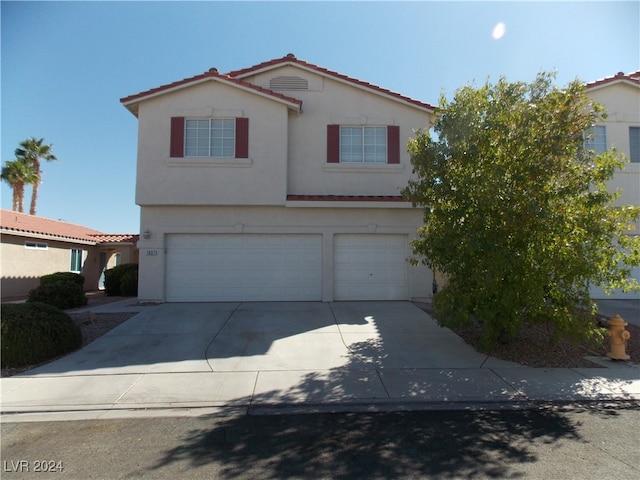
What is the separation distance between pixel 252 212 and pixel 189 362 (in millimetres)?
6097

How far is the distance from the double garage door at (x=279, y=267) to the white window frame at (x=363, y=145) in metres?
2.54

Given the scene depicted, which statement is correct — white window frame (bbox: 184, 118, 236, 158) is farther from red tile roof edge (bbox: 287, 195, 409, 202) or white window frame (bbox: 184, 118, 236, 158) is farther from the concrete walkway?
the concrete walkway

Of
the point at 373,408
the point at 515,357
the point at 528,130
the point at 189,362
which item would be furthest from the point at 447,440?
the point at 528,130

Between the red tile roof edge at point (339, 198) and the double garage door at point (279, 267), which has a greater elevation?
the red tile roof edge at point (339, 198)

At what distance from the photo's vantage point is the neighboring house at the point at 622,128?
13.6 m

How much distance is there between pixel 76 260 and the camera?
67.7 feet

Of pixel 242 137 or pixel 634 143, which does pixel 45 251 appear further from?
pixel 634 143

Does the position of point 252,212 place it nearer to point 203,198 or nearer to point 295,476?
point 203,198

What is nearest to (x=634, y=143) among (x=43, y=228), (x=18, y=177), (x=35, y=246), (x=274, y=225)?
(x=274, y=225)

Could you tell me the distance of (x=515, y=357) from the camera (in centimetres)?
745

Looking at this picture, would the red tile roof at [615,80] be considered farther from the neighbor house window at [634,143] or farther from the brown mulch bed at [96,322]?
the brown mulch bed at [96,322]

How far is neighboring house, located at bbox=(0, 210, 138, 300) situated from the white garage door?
1203 centimetres

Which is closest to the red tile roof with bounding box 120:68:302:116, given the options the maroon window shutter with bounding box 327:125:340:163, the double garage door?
the maroon window shutter with bounding box 327:125:340:163

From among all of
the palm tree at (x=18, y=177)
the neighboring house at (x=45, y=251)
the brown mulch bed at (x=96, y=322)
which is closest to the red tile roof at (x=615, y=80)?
the brown mulch bed at (x=96, y=322)
